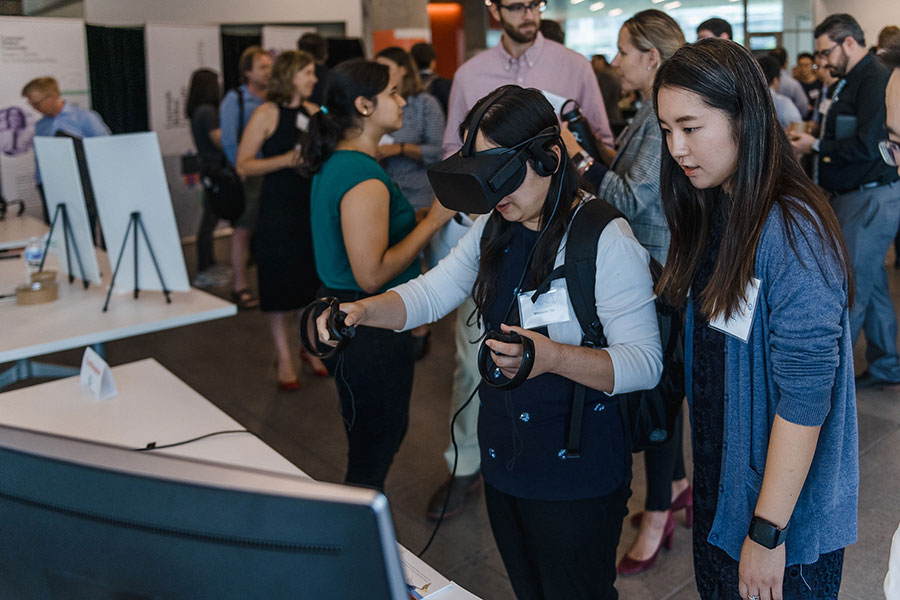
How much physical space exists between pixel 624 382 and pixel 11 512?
92 centimetres

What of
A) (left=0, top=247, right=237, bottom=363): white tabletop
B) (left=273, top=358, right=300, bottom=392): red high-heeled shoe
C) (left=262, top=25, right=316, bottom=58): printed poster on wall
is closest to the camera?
(left=0, top=247, right=237, bottom=363): white tabletop

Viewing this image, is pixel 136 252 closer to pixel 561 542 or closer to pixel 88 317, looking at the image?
pixel 88 317

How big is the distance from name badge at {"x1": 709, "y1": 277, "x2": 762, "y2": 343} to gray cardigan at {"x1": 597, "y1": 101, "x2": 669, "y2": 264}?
0.92 m

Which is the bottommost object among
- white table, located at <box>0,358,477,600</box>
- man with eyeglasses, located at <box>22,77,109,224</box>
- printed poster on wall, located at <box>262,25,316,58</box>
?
white table, located at <box>0,358,477,600</box>

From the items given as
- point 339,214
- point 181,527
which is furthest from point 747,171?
point 339,214

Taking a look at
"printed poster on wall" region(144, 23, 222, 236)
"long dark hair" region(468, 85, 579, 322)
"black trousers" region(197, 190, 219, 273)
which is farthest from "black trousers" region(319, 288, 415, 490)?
"printed poster on wall" region(144, 23, 222, 236)

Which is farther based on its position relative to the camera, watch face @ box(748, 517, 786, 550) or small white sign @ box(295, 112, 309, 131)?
small white sign @ box(295, 112, 309, 131)

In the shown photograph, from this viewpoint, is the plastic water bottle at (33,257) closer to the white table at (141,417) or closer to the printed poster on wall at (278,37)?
the white table at (141,417)

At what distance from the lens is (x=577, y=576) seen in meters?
1.46

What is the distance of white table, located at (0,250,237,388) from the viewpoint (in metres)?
2.37

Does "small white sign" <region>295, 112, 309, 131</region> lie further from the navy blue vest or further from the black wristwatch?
the black wristwatch

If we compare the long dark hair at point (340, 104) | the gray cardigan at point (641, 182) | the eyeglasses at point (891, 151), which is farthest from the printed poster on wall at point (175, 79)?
the eyeglasses at point (891, 151)

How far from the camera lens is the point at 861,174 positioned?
11.0ft

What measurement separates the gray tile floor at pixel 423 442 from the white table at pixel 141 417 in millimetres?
801
